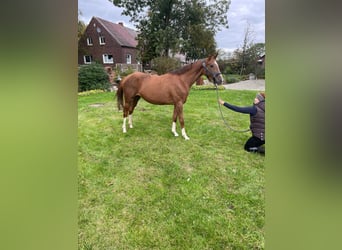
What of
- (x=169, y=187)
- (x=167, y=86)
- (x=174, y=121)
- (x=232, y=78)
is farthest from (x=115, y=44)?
(x=169, y=187)

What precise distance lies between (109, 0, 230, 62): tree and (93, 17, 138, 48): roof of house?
1.51ft

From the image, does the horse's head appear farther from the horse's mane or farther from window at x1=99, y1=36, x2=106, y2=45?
window at x1=99, y1=36, x2=106, y2=45

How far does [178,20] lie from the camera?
5.80 feet

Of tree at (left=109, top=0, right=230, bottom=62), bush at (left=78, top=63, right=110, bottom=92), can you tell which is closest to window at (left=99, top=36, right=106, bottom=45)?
bush at (left=78, top=63, right=110, bottom=92)

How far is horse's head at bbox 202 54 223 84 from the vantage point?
7.02 ft

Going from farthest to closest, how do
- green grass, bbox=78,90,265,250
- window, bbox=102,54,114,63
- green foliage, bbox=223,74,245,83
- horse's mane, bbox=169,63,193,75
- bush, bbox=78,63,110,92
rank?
1. window, bbox=102,54,114,63
2. bush, bbox=78,63,110,92
3. horse's mane, bbox=169,63,193,75
4. green foliage, bbox=223,74,245,83
5. green grass, bbox=78,90,265,250

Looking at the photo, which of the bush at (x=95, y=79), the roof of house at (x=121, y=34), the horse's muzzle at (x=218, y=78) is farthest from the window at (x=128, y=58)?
the horse's muzzle at (x=218, y=78)

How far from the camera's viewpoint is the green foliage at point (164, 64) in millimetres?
2545

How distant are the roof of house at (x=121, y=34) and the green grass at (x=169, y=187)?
3.13 feet

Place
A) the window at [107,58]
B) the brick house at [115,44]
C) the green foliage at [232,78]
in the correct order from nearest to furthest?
the green foliage at [232,78], the brick house at [115,44], the window at [107,58]

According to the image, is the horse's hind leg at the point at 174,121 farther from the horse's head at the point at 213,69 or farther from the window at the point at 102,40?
the window at the point at 102,40

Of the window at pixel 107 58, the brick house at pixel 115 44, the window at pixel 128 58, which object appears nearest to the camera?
the brick house at pixel 115 44
